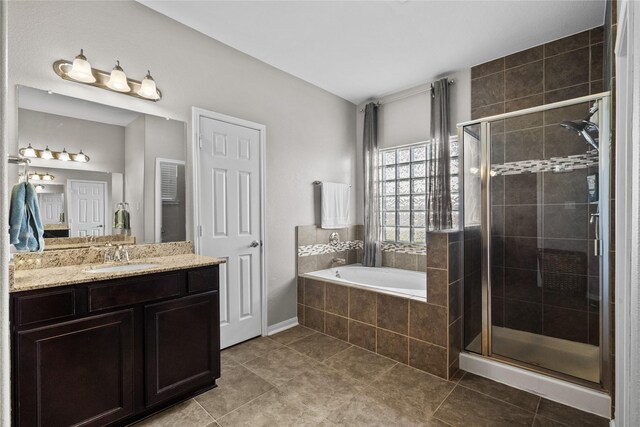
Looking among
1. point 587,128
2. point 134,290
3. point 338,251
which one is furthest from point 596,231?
point 134,290

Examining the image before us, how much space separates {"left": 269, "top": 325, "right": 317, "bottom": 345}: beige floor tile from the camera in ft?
9.49

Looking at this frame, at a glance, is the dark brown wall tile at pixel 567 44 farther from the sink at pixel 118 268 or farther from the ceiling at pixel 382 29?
the sink at pixel 118 268

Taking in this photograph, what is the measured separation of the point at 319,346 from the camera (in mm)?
2760

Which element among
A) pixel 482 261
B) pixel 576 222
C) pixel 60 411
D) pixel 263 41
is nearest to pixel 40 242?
pixel 60 411

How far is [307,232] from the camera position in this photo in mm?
3426

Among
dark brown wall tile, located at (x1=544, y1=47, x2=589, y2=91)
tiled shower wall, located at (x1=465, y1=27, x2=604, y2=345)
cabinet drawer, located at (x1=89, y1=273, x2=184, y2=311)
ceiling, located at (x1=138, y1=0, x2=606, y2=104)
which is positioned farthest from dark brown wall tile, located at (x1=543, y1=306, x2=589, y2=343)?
cabinet drawer, located at (x1=89, y1=273, x2=184, y2=311)

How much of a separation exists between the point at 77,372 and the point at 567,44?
13.7 feet

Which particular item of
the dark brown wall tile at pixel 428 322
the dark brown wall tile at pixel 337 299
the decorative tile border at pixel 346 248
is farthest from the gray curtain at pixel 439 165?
the dark brown wall tile at pixel 337 299

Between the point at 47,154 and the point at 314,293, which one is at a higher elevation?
the point at 47,154

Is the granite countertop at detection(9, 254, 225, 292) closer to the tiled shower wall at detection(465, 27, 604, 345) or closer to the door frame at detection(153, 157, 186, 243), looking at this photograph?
the door frame at detection(153, 157, 186, 243)

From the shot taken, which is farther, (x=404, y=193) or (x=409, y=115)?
(x=404, y=193)

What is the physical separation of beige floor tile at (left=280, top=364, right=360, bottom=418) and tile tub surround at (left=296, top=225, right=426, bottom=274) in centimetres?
124

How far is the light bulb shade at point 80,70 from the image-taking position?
6.10 ft

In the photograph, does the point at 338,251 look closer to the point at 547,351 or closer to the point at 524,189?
the point at 524,189
